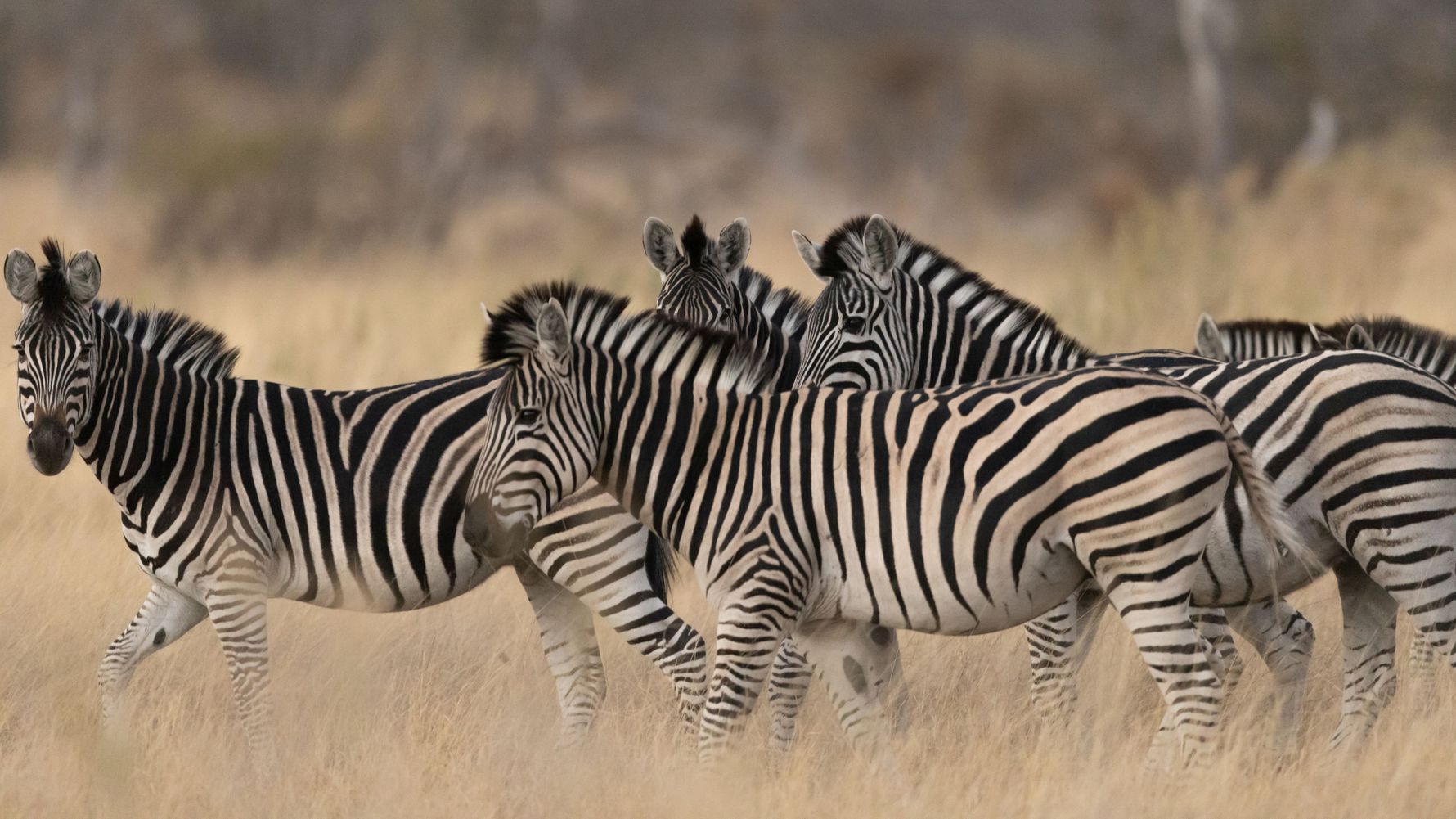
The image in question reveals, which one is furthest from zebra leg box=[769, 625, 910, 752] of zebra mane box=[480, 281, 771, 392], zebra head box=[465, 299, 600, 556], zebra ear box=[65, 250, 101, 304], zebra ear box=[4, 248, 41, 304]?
zebra ear box=[4, 248, 41, 304]

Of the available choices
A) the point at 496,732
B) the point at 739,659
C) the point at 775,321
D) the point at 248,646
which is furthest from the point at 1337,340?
the point at 248,646

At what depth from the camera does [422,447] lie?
6.14 m

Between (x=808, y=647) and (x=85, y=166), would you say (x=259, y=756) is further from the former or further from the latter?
(x=85, y=166)

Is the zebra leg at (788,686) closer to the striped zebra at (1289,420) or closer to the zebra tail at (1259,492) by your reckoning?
the striped zebra at (1289,420)

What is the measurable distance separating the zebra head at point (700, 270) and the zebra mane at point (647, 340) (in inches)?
41.1

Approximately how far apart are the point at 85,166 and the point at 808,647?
73.7 feet

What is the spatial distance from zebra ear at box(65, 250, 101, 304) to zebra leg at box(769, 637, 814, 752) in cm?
290

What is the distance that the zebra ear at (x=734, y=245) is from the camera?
7.38 meters

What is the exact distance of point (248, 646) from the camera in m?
5.94

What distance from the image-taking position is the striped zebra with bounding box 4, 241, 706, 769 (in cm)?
591

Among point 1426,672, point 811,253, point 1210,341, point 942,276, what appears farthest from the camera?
point 1210,341

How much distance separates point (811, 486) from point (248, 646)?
2.25 metres

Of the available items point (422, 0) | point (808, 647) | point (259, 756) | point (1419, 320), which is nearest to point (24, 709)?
point (259, 756)

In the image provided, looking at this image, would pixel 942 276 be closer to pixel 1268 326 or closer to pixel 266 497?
pixel 1268 326
